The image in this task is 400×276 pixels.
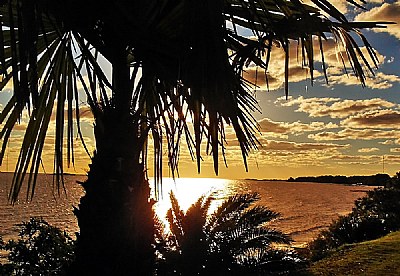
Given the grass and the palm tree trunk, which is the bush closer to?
the grass

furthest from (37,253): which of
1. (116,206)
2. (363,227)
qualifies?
(363,227)

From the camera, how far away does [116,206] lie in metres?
3.99

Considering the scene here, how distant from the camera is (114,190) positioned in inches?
158

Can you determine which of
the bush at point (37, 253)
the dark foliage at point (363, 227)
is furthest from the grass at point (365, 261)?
the bush at point (37, 253)

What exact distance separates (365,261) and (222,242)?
3.21 metres

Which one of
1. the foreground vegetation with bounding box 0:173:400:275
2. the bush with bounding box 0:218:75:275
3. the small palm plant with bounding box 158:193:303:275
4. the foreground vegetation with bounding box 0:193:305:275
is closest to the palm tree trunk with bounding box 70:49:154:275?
the foreground vegetation with bounding box 0:173:400:275

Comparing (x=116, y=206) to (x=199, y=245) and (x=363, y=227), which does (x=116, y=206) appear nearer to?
(x=199, y=245)

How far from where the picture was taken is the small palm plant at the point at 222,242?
9.70 meters

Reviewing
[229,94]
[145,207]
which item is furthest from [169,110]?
[229,94]

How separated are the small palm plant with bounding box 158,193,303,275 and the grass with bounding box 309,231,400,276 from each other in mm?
804

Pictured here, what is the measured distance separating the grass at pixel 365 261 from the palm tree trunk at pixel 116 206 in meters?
6.94

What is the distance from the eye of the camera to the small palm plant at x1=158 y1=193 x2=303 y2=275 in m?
9.70

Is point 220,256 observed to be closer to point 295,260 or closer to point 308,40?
point 295,260

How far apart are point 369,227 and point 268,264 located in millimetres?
8791
